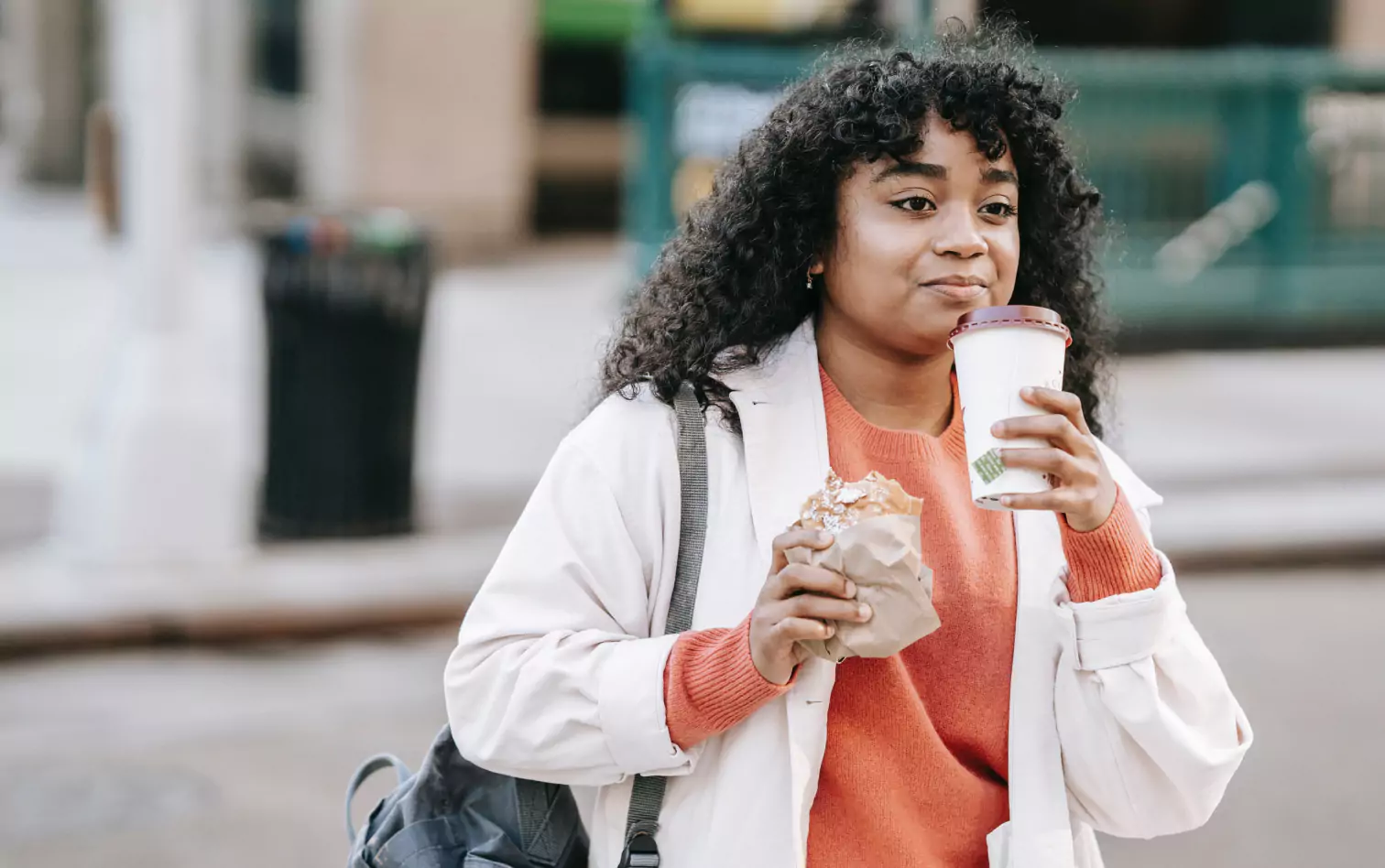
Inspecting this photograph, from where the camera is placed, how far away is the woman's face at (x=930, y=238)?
204cm

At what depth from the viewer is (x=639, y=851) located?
1986 millimetres

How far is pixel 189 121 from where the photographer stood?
6.79 metres

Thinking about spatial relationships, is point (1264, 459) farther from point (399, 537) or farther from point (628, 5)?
point (628, 5)

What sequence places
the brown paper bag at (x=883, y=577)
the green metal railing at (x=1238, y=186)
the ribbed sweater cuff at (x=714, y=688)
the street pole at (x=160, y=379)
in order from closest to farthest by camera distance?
the brown paper bag at (x=883, y=577) < the ribbed sweater cuff at (x=714, y=688) < the street pole at (x=160, y=379) < the green metal railing at (x=1238, y=186)

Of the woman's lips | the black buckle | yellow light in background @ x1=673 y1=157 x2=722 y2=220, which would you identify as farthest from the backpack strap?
yellow light in background @ x1=673 y1=157 x2=722 y2=220

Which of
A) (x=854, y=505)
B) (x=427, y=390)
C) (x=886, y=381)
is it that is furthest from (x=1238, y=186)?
(x=854, y=505)

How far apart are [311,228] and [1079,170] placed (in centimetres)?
484

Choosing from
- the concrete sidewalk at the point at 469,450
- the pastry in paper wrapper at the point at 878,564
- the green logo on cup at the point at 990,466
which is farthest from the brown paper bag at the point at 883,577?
the concrete sidewalk at the point at 469,450

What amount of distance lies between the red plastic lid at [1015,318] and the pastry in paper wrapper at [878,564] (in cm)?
21

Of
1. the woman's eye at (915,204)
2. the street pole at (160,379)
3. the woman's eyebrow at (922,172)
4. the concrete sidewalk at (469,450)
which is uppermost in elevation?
the woman's eyebrow at (922,172)

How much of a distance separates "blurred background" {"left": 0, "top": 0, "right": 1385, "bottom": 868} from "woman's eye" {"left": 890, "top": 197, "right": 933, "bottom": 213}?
Answer: 460mm

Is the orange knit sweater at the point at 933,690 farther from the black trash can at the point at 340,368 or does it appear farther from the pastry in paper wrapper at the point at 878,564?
the black trash can at the point at 340,368

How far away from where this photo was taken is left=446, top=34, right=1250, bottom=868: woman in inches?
76.4

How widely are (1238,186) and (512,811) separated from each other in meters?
10.2
